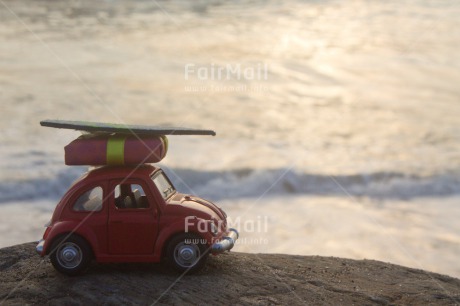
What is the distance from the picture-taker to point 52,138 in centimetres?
2198

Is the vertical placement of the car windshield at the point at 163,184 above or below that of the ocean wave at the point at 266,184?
above

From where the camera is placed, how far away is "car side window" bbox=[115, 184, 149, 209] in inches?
386

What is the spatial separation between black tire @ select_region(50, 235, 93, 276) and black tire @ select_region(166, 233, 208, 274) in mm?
965

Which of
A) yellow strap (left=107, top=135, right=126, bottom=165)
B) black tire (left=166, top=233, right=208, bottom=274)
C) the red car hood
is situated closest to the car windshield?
the red car hood

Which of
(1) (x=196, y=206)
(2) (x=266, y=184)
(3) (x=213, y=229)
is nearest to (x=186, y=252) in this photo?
(3) (x=213, y=229)

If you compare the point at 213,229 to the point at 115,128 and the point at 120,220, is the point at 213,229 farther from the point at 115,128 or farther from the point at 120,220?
the point at 115,128

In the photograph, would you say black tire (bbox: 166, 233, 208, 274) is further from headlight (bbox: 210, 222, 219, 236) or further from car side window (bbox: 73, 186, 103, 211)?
car side window (bbox: 73, 186, 103, 211)

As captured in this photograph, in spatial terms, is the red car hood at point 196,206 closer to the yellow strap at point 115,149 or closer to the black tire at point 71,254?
the yellow strap at point 115,149

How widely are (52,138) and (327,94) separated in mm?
9984

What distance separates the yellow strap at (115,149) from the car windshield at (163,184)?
21.3 inches

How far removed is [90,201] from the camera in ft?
31.9

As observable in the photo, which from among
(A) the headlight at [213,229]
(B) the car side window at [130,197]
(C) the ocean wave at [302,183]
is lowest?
(C) the ocean wave at [302,183]

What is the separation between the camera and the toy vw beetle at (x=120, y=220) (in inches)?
373

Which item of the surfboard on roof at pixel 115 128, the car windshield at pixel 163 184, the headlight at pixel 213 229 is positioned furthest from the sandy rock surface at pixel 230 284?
the surfboard on roof at pixel 115 128
